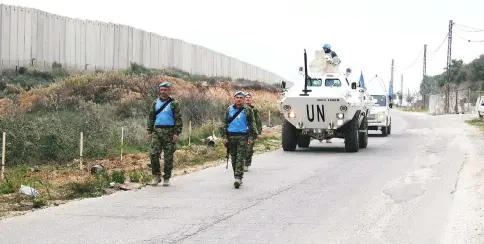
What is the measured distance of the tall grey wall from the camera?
3938cm

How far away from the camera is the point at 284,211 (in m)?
10.2

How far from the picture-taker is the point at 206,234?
27.8ft

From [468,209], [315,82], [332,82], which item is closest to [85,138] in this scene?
[315,82]

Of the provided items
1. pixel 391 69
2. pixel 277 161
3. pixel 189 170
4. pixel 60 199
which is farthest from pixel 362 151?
pixel 391 69

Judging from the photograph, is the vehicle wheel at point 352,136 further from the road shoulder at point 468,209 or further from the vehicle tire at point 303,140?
the road shoulder at point 468,209

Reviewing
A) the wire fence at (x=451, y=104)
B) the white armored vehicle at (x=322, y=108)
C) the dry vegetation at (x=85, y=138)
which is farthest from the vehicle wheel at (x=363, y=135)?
the wire fence at (x=451, y=104)

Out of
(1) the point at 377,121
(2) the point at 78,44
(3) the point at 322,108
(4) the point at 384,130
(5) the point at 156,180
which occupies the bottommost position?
(5) the point at 156,180

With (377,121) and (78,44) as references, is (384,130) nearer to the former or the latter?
(377,121)

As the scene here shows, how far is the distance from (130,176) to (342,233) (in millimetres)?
6362

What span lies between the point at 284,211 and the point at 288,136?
441 inches

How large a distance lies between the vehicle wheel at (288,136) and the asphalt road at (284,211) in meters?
4.82

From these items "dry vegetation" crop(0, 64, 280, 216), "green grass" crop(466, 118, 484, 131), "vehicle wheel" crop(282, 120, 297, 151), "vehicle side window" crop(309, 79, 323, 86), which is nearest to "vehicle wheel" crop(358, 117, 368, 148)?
"vehicle side window" crop(309, 79, 323, 86)

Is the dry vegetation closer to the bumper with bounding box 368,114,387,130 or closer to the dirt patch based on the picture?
the dirt patch

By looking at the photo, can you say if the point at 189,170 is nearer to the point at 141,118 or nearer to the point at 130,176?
the point at 130,176
